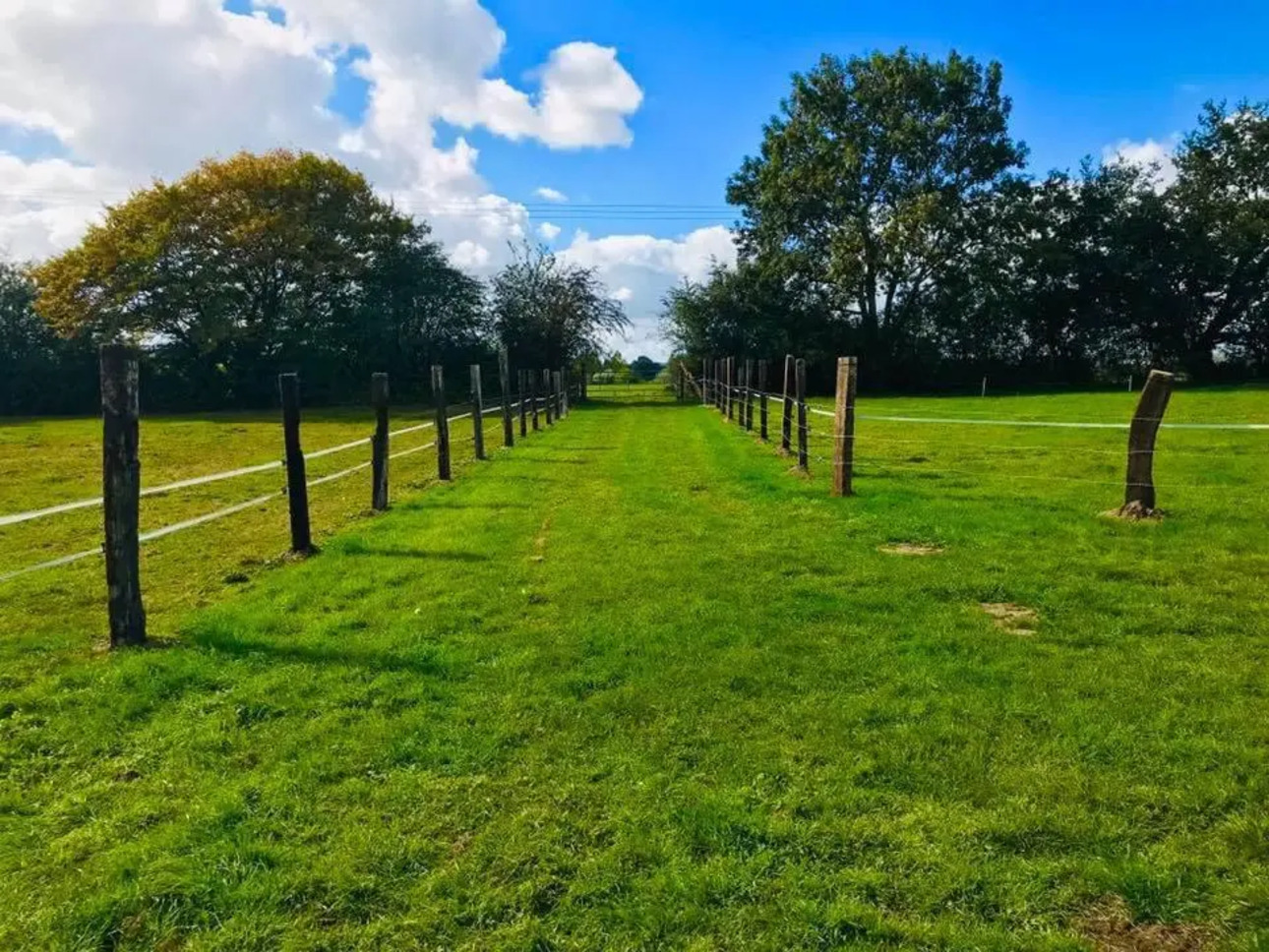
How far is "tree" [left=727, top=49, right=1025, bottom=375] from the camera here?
35031 millimetres

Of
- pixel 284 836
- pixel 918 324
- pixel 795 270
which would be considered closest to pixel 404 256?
pixel 795 270

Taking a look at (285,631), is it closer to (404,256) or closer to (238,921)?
(238,921)

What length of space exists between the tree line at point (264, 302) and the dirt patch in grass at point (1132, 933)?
36551 millimetres

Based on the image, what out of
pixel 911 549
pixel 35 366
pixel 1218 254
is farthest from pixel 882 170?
pixel 35 366

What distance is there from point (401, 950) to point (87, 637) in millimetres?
3863

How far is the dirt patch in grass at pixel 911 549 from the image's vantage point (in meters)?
6.56

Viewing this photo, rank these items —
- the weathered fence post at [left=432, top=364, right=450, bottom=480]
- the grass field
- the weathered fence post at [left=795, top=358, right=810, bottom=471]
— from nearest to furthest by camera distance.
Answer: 1. the grass field
2. the weathered fence post at [left=795, top=358, right=810, bottom=471]
3. the weathered fence post at [left=432, top=364, right=450, bottom=480]

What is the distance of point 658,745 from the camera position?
338cm

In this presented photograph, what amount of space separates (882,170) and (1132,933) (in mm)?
37916

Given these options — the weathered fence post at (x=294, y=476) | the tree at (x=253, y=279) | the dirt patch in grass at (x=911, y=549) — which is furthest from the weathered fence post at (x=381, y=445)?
the tree at (x=253, y=279)

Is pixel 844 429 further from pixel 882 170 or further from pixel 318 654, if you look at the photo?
pixel 882 170

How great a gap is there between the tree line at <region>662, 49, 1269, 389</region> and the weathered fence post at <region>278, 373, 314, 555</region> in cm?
3154

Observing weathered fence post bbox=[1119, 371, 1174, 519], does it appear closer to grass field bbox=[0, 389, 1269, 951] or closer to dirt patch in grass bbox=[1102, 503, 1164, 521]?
dirt patch in grass bbox=[1102, 503, 1164, 521]

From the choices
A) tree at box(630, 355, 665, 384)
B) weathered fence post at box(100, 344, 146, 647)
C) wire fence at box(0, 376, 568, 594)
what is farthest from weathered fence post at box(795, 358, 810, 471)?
tree at box(630, 355, 665, 384)
